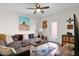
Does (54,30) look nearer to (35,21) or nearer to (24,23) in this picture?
(35,21)

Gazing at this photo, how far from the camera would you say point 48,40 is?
2082 mm

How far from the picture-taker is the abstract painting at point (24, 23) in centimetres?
205

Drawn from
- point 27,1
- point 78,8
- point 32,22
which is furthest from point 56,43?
point 27,1

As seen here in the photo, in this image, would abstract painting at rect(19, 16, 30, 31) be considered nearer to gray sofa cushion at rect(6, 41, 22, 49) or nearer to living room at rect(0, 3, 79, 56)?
living room at rect(0, 3, 79, 56)

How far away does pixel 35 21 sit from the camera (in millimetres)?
2074

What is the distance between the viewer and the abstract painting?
6.72 ft

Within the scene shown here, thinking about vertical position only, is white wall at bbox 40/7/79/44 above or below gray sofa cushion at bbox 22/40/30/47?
above

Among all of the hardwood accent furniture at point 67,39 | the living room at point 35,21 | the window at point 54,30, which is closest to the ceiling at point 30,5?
the living room at point 35,21

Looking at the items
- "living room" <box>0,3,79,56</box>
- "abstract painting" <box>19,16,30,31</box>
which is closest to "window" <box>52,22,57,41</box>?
"living room" <box>0,3,79,56</box>

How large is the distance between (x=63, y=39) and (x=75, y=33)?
0.68 feet

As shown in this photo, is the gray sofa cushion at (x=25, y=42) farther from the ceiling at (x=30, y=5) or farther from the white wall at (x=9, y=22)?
the ceiling at (x=30, y=5)

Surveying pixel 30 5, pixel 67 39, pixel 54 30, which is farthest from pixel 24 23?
pixel 67 39

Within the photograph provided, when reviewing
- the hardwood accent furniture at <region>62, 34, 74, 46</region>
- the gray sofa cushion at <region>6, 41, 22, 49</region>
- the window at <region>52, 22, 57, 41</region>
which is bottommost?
the gray sofa cushion at <region>6, 41, 22, 49</region>

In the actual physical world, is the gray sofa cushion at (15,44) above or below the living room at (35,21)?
below
